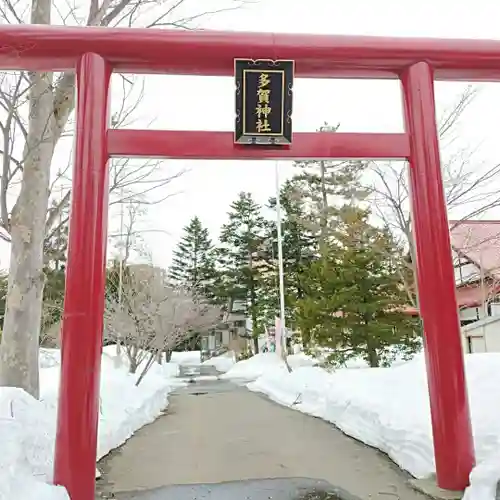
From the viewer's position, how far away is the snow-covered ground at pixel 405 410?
5.07 meters

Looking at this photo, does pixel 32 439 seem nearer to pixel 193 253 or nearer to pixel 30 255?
pixel 30 255

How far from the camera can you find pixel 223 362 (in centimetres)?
3631

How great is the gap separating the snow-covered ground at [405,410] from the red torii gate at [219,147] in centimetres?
49

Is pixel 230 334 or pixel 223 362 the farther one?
pixel 230 334

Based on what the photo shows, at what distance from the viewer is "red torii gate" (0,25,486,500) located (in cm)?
462

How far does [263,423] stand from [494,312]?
44.5 feet

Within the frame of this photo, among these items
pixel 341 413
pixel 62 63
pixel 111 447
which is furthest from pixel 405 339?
pixel 62 63

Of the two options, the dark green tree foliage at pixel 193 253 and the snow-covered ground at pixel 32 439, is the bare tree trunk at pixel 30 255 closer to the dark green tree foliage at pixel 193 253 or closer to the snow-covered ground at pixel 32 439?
the snow-covered ground at pixel 32 439

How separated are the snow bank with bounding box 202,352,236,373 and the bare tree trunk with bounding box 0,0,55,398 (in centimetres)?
2809

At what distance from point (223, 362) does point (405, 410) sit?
30185 mm

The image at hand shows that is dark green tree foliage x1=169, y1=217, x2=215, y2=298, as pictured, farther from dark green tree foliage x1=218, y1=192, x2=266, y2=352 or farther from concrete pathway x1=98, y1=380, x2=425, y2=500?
concrete pathway x1=98, y1=380, x2=425, y2=500

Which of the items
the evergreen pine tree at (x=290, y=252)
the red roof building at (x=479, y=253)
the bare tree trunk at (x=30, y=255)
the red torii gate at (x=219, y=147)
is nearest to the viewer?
the red torii gate at (x=219, y=147)

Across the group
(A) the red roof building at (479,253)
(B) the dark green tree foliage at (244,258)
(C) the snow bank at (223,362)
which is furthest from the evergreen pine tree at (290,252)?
(A) the red roof building at (479,253)

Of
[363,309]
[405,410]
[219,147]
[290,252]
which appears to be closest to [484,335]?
[363,309]
